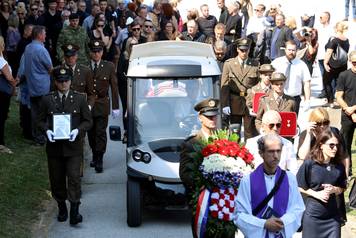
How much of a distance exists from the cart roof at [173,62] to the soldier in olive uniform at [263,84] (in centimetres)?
94

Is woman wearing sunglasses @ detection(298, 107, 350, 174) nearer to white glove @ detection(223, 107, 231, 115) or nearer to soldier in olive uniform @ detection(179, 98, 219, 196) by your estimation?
soldier in olive uniform @ detection(179, 98, 219, 196)

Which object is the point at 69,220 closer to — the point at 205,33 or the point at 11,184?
the point at 11,184

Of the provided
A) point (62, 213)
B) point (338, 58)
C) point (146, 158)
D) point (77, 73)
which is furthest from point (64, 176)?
point (338, 58)

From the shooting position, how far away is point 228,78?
14.2 m

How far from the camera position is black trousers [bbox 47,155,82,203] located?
37.0 ft

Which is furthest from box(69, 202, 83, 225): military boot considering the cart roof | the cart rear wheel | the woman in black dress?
the woman in black dress

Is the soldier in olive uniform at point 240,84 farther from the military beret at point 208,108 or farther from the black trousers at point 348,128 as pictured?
the military beret at point 208,108

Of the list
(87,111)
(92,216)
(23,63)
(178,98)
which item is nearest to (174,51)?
(178,98)

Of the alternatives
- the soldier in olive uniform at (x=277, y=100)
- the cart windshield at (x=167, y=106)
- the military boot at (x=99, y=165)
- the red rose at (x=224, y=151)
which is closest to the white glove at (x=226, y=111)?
the soldier in olive uniform at (x=277, y=100)

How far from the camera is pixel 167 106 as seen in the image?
39.1 feet

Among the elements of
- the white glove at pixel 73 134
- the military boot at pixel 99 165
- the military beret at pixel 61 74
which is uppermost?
the military beret at pixel 61 74

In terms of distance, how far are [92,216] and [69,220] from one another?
372 mm

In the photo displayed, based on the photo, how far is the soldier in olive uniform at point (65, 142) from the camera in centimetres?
1126

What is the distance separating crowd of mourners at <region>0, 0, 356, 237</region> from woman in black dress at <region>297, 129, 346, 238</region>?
12mm
